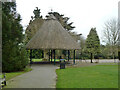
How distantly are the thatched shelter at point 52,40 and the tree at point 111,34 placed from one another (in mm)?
11979

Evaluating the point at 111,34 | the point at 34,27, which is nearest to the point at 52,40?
the point at 111,34

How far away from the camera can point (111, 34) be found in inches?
1391

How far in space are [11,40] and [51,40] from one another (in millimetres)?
8273

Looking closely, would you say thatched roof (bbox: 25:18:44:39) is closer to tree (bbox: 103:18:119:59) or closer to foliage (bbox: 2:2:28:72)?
tree (bbox: 103:18:119:59)

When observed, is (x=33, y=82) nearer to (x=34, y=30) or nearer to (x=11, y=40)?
(x=11, y=40)

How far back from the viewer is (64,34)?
25.8 metres

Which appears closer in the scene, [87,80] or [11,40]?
[87,80]

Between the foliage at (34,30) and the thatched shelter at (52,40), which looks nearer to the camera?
the thatched shelter at (52,40)

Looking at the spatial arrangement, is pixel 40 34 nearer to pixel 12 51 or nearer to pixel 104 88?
pixel 12 51

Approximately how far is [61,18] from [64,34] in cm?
2096

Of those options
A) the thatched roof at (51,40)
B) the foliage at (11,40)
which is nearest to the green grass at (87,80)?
the foliage at (11,40)

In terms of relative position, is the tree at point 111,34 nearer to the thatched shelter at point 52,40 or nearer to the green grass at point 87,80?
the thatched shelter at point 52,40

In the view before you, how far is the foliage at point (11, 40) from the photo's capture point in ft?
52.4

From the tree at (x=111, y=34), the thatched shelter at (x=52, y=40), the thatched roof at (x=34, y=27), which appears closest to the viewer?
the thatched shelter at (x=52, y=40)
